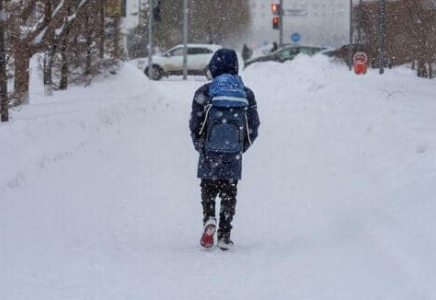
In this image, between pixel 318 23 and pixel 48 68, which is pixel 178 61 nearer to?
pixel 318 23

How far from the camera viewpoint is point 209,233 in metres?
6.27

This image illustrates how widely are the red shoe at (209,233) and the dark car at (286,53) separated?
30040mm

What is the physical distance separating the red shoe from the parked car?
26.7 m

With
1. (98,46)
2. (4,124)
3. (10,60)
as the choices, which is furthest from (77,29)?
(4,124)

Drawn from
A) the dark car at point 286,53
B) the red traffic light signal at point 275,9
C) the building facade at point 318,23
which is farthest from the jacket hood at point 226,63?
the building facade at point 318,23

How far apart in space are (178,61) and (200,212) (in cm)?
2715

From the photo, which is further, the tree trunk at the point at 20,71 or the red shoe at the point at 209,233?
the tree trunk at the point at 20,71

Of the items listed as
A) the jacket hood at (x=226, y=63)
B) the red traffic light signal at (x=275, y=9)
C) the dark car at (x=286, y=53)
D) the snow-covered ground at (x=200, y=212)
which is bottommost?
the snow-covered ground at (x=200, y=212)

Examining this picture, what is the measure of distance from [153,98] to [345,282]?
13.2 m

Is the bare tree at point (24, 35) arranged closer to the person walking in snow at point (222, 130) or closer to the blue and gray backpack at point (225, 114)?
the person walking in snow at point (222, 130)

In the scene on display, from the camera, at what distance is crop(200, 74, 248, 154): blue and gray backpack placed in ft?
20.0

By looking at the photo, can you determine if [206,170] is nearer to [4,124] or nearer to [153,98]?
[4,124]

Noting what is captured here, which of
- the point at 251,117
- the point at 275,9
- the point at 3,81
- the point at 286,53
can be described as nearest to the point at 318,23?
the point at 286,53

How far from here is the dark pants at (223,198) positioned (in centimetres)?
635
